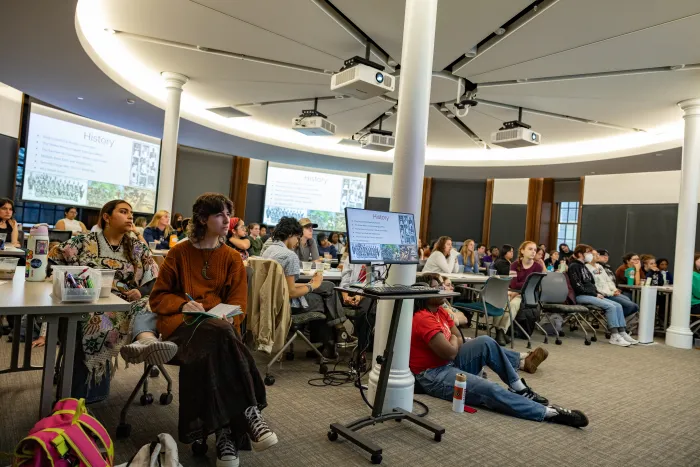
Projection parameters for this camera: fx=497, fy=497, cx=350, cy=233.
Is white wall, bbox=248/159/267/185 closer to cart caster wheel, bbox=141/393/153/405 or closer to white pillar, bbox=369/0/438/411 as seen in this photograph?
white pillar, bbox=369/0/438/411

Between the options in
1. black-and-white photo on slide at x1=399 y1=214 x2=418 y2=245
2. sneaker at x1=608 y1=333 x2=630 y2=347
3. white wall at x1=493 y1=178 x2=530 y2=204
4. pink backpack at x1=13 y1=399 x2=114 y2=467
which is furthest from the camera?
white wall at x1=493 y1=178 x2=530 y2=204

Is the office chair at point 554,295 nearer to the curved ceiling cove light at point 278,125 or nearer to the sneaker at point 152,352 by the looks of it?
the curved ceiling cove light at point 278,125

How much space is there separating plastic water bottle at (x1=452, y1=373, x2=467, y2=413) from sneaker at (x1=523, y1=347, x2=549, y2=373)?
131 cm

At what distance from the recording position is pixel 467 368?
140 inches

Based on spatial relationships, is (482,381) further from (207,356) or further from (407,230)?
(207,356)

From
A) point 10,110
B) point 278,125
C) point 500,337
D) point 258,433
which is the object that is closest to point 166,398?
point 258,433

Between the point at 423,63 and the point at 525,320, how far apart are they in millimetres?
4152

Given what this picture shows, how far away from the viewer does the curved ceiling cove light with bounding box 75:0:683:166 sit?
5.76m

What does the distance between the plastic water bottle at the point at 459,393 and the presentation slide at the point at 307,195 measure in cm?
948

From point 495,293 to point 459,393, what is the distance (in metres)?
2.56

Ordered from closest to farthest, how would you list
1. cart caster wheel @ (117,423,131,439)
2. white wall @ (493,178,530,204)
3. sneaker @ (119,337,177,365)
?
sneaker @ (119,337,177,365)
cart caster wheel @ (117,423,131,439)
white wall @ (493,178,530,204)

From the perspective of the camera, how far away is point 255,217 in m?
12.7

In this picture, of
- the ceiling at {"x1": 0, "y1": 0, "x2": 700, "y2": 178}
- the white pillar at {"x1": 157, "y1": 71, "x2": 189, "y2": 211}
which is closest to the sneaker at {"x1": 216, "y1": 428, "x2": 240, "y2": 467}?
the ceiling at {"x1": 0, "y1": 0, "x2": 700, "y2": 178}

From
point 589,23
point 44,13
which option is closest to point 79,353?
point 44,13
